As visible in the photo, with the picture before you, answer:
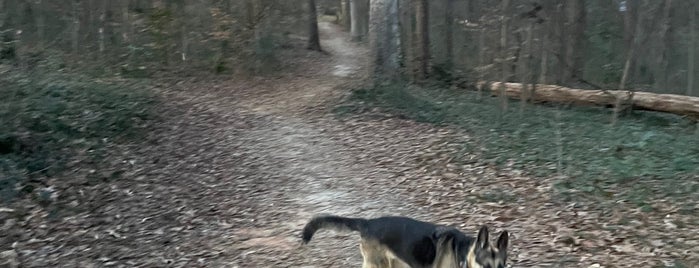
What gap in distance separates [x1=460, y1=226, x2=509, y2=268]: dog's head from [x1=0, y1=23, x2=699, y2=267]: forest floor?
87.7 inches

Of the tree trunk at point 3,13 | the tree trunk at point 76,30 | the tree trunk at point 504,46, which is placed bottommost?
the tree trunk at point 504,46

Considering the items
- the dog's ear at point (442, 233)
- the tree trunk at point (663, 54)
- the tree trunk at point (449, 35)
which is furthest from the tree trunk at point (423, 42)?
the dog's ear at point (442, 233)

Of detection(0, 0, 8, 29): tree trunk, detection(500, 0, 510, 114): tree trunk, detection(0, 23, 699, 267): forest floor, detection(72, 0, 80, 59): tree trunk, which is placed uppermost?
detection(0, 0, 8, 29): tree trunk

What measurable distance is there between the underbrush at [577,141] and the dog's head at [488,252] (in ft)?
14.6

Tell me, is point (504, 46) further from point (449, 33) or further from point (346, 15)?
point (346, 15)

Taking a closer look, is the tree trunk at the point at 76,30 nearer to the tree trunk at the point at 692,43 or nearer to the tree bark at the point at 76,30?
the tree bark at the point at 76,30

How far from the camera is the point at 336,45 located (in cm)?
3525

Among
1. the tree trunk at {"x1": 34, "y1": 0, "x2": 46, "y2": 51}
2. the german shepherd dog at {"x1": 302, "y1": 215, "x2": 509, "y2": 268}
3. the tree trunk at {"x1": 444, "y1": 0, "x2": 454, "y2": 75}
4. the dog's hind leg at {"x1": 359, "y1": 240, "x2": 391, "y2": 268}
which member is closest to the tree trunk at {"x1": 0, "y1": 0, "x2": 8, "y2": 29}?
the tree trunk at {"x1": 34, "y1": 0, "x2": 46, "y2": 51}

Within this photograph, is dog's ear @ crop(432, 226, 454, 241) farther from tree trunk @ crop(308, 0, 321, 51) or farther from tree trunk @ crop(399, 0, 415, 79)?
tree trunk @ crop(308, 0, 321, 51)

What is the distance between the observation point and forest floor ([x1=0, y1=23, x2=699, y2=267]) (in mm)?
7328

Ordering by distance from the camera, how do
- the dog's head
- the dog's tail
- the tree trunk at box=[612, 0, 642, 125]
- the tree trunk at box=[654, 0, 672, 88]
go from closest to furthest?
the dog's head, the dog's tail, the tree trunk at box=[612, 0, 642, 125], the tree trunk at box=[654, 0, 672, 88]

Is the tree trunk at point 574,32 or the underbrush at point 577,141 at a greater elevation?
the tree trunk at point 574,32

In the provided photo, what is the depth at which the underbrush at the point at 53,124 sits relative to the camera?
9281mm

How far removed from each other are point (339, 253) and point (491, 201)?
278 centimetres
